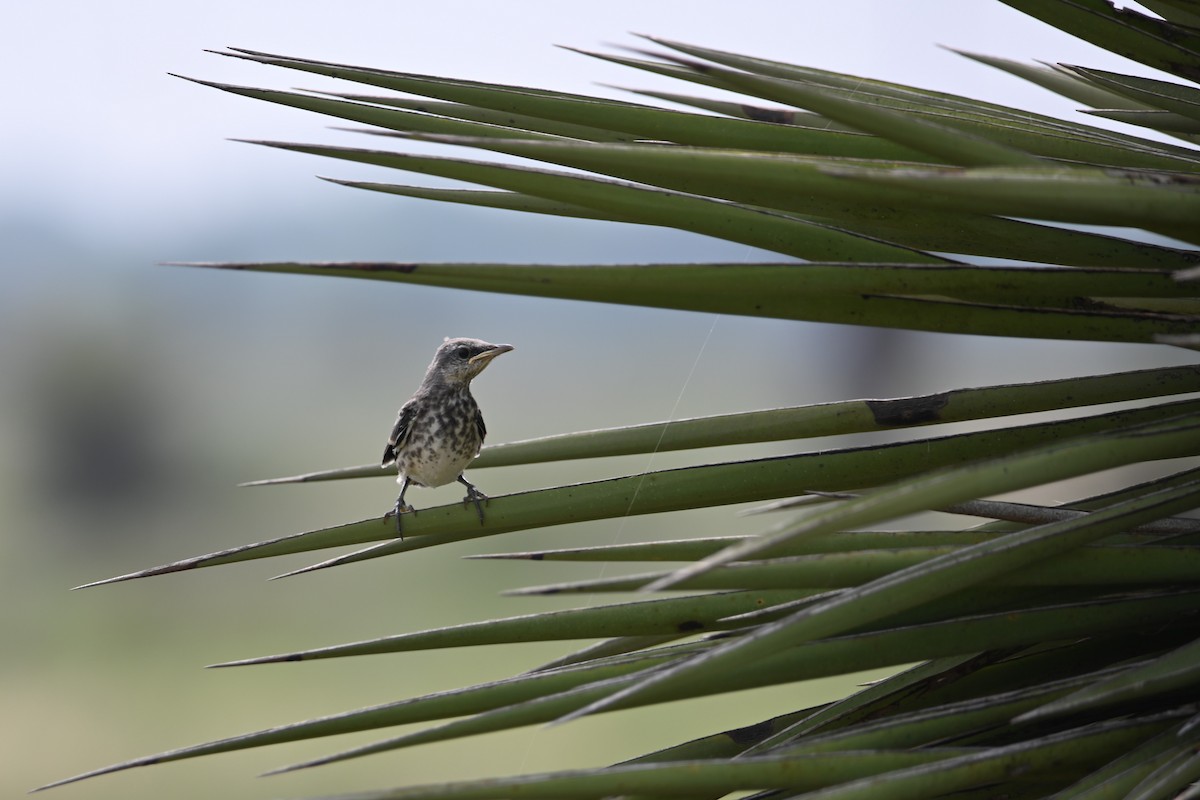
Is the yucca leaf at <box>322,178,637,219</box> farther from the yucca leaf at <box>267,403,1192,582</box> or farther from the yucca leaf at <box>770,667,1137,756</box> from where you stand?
the yucca leaf at <box>770,667,1137,756</box>

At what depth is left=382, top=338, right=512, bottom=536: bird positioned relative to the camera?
11.2 ft

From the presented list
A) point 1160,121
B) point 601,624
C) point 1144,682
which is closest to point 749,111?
point 1160,121

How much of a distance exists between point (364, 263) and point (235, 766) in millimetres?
22266

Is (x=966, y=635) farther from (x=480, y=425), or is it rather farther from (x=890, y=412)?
(x=480, y=425)

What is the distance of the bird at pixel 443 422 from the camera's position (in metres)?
3.43

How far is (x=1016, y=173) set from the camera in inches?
41.9

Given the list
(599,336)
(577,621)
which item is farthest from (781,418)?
(599,336)

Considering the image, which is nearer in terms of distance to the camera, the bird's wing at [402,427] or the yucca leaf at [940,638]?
the yucca leaf at [940,638]

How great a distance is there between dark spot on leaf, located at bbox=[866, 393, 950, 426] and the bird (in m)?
1.85

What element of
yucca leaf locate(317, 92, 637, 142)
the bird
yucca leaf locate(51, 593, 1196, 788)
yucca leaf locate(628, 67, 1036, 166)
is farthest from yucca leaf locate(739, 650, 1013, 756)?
the bird

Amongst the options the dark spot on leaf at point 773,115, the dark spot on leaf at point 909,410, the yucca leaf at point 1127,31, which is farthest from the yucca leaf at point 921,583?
the dark spot on leaf at point 773,115

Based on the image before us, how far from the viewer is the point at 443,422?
11.3ft

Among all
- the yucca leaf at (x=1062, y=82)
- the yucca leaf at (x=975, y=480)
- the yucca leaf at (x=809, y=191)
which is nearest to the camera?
the yucca leaf at (x=975, y=480)

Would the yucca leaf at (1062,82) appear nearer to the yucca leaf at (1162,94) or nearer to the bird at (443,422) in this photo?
the yucca leaf at (1162,94)
